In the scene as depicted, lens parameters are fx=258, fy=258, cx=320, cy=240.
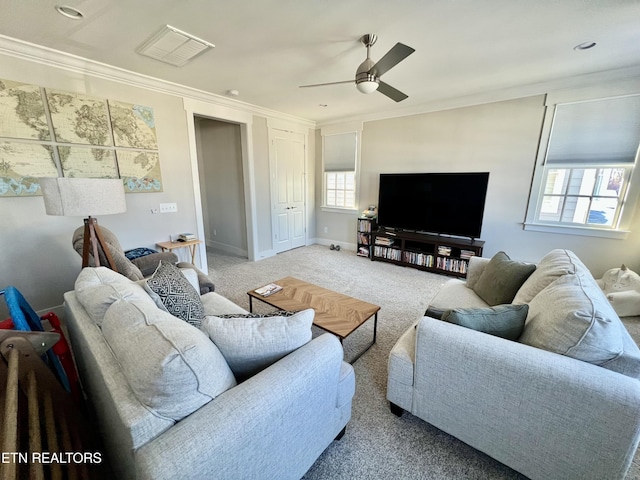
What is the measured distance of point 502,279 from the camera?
6.55 ft

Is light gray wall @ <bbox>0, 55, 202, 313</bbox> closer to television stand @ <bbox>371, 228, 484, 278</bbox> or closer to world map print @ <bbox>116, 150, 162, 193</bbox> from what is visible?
→ world map print @ <bbox>116, 150, 162, 193</bbox>

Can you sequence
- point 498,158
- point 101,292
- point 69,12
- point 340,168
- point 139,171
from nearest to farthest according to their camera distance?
point 101,292
point 69,12
point 139,171
point 498,158
point 340,168

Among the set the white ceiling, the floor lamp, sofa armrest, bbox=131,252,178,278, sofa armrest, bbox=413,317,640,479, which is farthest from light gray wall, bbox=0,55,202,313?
sofa armrest, bbox=413,317,640,479

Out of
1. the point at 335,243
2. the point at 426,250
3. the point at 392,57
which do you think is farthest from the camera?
the point at 335,243

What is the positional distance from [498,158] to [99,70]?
4860 mm

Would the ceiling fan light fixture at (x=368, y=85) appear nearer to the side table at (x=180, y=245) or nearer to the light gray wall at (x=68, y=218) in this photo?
the light gray wall at (x=68, y=218)

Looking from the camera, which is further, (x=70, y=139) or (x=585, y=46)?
(x=70, y=139)

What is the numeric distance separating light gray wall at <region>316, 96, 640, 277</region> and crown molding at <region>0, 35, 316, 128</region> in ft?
8.67

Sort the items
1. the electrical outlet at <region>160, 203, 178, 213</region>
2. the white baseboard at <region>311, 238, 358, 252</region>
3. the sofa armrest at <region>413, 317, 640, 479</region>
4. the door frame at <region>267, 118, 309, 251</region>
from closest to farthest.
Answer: the sofa armrest at <region>413, 317, 640, 479</region> → the electrical outlet at <region>160, 203, 178, 213</region> → the door frame at <region>267, 118, 309, 251</region> → the white baseboard at <region>311, 238, 358, 252</region>

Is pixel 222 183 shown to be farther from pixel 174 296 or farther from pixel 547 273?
pixel 547 273

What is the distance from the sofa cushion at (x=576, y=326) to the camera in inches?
41.3

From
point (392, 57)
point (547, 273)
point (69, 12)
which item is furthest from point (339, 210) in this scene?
point (69, 12)

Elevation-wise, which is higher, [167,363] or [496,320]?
[167,363]

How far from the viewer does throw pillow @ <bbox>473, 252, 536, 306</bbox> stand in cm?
192
